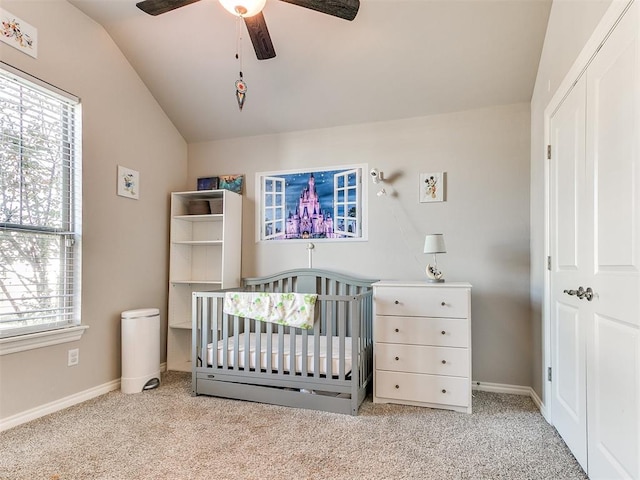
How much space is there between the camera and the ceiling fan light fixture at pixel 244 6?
1.75m

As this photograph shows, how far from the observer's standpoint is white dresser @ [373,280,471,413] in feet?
8.30

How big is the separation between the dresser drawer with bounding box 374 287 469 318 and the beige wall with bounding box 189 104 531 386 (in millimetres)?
560

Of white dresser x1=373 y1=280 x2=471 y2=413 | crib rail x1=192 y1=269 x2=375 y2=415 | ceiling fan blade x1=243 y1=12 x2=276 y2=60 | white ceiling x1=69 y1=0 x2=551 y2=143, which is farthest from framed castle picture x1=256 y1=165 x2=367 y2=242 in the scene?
ceiling fan blade x1=243 y1=12 x2=276 y2=60

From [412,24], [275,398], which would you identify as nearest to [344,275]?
[275,398]

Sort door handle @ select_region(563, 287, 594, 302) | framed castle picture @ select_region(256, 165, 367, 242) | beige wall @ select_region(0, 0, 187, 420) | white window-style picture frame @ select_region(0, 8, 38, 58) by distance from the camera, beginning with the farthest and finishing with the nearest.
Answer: framed castle picture @ select_region(256, 165, 367, 242), beige wall @ select_region(0, 0, 187, 420), white window-style picture frame @ select_region(0, 8, 38, 58), door handle @ select_region(563, 287, 594, 302)

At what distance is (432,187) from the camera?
3158mm

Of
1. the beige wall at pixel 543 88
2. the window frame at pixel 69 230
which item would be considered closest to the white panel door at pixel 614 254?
the beige wall at pixel 543 88

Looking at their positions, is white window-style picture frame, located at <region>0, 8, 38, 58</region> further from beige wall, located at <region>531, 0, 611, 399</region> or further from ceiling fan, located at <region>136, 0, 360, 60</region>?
beige wall, located at <region>531, 0, 611, 399</region>

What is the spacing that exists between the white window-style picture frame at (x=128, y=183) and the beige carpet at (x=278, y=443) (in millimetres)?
1627

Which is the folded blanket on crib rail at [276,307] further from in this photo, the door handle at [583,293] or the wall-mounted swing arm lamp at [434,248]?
the door handle at [583,293]

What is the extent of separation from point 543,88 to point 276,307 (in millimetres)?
2388

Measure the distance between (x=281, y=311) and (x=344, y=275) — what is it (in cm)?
83

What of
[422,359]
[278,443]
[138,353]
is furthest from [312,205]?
[278,443]

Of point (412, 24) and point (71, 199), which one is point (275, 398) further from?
point (412, 24)
